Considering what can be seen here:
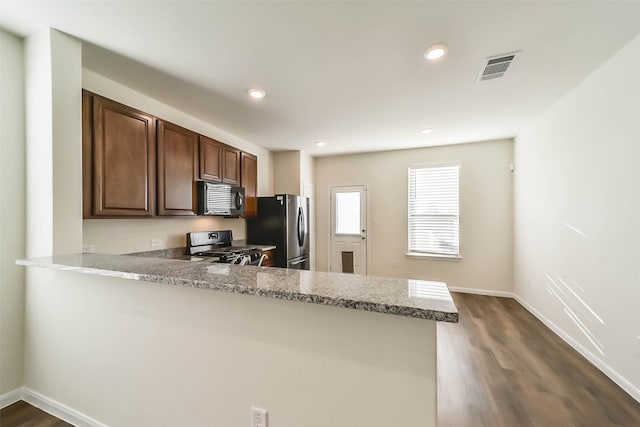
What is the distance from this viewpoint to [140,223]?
2.65 meters

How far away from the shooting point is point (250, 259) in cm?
328

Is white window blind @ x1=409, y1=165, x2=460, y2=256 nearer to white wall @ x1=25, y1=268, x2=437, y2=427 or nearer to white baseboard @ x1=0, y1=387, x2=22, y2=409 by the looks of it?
white wall @ x1=25, y1=268, x2=437, y2=427

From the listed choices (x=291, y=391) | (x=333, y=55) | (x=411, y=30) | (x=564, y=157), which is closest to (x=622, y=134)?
(x=564, y=157)

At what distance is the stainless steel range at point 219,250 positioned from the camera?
300 cm

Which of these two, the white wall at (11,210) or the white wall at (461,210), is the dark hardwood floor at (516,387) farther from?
the white wall at (461,210)

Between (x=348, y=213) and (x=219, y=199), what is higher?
(x=219, y=199)

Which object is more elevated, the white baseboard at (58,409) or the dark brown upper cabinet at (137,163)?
the dark brown upper cabinet at (137,163)

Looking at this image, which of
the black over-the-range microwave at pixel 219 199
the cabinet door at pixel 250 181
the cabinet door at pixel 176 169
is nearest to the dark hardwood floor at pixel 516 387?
the cabinet door at pixel 176 169

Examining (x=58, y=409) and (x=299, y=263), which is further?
(x=299, y=263)

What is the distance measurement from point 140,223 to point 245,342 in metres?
2.20

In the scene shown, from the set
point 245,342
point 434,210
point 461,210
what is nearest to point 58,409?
point 245,342

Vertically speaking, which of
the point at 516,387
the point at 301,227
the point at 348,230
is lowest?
the point at 516,387

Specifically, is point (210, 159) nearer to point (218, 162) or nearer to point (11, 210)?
point (218, 162)

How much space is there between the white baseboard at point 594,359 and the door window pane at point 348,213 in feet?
10.1
